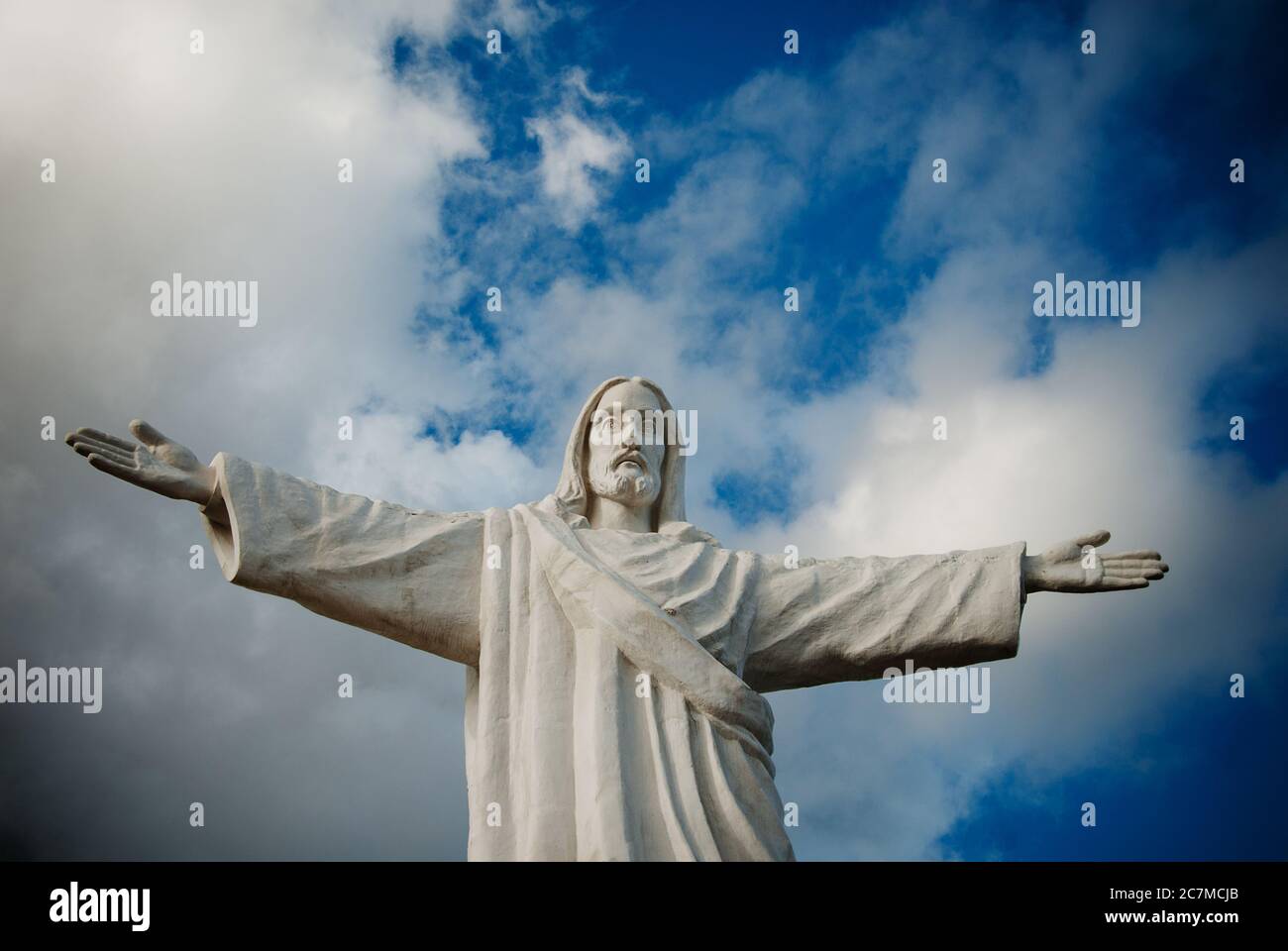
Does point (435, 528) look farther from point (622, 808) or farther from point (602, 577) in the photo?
point (622, 808)

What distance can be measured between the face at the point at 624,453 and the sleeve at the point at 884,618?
1.15 metres

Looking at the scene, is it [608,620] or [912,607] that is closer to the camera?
[608,620]

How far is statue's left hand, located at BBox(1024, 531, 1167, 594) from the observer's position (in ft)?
42.0

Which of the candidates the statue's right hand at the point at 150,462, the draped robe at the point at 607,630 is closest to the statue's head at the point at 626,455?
the draped robe at the point at 607,630

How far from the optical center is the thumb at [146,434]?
12391 millimetres

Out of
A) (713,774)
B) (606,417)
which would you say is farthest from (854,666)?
(606,417)

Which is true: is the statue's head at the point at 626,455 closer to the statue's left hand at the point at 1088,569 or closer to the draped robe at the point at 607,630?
the draped robe at the point at 607,630

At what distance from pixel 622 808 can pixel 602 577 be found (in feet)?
5.32

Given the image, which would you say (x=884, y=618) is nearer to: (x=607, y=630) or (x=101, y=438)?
(x=607, y=630)

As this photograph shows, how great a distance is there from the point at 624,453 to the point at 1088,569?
10.9ft

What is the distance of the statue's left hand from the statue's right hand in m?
5.54

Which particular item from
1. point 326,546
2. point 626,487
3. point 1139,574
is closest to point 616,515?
point 626,487

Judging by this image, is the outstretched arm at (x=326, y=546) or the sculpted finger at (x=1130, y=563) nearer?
the outstretched arm at (x=326, y=546)

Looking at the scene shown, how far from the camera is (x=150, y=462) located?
40.6ft
